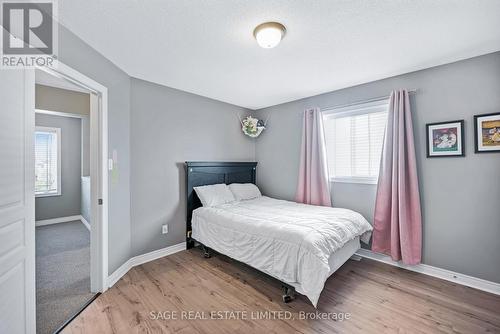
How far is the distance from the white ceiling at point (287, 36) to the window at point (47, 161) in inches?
135

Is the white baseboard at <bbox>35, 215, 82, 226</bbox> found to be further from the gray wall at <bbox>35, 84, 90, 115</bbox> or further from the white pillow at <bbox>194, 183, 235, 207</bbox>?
the white pillow at <bbox>194, 183, 235, 207</bbox>

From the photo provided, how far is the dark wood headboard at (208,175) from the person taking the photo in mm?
3346

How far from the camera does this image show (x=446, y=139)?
2.42m

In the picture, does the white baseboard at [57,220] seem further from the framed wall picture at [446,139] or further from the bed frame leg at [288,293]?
the framed wall picture at [446,139]

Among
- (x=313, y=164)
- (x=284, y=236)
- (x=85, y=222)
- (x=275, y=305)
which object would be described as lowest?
(x=275, y=305)

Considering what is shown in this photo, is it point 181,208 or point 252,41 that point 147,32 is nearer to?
point 252,41

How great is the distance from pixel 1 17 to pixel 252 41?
66.5 inches

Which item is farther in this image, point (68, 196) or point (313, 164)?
point (68, 196)

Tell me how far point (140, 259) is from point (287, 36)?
10.3 feet

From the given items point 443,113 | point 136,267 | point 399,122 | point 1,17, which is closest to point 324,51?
point 399,122

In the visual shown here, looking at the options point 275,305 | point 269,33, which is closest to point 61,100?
point 269,33

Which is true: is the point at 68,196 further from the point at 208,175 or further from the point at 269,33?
the point at 269,33

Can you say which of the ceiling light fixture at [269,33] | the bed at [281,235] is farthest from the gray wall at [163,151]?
the ceiling light fixture at [269,33]

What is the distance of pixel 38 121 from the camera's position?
14.6ft
